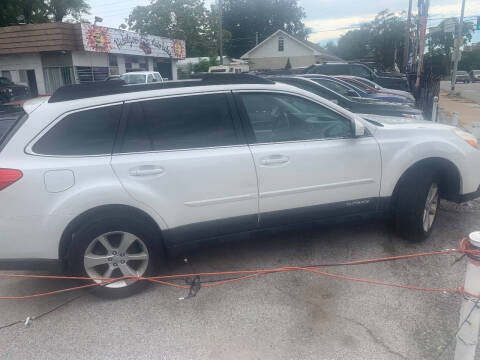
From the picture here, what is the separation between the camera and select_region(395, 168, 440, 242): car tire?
157 inches

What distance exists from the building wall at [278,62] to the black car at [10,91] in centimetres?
3317

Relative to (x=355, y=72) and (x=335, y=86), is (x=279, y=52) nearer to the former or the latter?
(x=355, y=72)

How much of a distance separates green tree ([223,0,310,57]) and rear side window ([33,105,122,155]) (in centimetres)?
7030

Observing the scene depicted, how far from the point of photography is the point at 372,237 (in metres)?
4.41

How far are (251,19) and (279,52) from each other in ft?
79.2

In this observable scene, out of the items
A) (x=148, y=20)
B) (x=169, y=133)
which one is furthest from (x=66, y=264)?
(x=148, y=20)

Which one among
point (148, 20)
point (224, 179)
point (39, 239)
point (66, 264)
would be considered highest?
point (148, 20)

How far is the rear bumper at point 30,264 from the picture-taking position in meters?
3.10

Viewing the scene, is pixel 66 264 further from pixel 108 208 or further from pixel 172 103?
pixel 172 103

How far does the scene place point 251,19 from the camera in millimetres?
71938

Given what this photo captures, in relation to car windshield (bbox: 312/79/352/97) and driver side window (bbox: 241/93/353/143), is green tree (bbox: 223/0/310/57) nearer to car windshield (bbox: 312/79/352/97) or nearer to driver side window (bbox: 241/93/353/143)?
car windshield (bbox: 312/79/352/97)

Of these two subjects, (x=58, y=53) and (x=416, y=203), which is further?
(x=58, y=53)

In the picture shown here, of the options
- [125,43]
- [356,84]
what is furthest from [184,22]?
[356,84]

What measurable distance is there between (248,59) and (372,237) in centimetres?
5154
